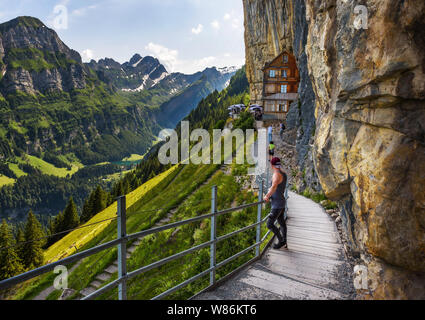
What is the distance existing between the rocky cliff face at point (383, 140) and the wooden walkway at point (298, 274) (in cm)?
99

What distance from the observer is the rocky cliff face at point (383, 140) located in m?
4.68

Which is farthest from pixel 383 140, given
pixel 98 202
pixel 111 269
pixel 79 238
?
pixel 98 202

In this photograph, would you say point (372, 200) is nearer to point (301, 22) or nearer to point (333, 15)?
point (333, 15)

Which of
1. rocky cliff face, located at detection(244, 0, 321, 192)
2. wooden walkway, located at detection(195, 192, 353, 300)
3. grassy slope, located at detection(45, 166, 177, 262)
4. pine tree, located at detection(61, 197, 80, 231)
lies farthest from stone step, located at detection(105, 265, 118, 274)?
pine tree, located at detection(61, 197, 80, 231)

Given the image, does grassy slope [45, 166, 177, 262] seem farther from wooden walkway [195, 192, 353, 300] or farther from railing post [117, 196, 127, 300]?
railing post [117, 196, 127, 300]

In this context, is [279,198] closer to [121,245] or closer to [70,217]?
[121,245]

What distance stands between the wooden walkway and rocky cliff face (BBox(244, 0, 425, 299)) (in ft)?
3.24

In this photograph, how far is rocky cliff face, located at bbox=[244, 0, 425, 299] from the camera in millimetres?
4676

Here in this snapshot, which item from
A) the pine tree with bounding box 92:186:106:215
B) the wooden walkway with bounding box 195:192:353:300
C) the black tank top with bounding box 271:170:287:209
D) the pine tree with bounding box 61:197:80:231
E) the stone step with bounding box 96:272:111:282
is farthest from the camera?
the pine tree with bounding box 92:186:106:215

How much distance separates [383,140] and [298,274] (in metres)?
4.04

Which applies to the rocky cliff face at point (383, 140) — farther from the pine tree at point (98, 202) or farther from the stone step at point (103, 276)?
the pine tree at point (98, 202)

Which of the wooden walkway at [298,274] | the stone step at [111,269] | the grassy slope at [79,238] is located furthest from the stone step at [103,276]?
the wooden walkway at [298,274]
